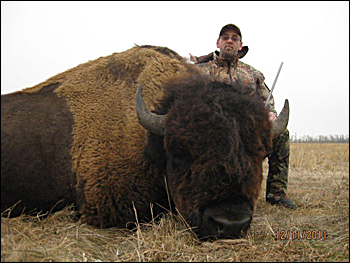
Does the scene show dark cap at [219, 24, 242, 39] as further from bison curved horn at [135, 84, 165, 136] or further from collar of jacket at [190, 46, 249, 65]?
bison curved horn at [135, 84, 165, 136]

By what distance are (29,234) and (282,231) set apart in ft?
8.43

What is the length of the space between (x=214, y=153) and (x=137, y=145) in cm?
117

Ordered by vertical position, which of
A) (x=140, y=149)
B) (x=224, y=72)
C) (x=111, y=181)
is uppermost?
(x=224, y=72)

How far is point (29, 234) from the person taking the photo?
8.57 feet

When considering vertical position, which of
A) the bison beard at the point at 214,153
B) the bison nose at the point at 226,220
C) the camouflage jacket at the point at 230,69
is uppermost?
the camouflage jacket at the point at 230,69

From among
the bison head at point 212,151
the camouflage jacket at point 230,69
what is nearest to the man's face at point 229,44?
the camouflage jacket at point 230,69

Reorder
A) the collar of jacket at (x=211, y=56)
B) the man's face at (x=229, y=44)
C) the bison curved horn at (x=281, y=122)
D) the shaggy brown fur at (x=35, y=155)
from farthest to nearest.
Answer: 1. the collar of jacket at (x=211, y=56)
2. the man's face at (x=229, y=44)
3. the bison curved horn at (x=281, y=122)
4. the shaggy brown fur at (x=35, y=155)

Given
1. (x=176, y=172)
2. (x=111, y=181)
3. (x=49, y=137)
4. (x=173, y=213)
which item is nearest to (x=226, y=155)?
(x=176, y=172)

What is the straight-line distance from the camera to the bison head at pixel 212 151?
269 centimetres

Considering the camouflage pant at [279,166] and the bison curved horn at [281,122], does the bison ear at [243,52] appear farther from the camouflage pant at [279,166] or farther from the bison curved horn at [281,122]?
the bison curved horn at [281,122]

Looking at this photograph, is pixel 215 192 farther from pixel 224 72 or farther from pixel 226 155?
pixel 224 72

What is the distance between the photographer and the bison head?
2.69m

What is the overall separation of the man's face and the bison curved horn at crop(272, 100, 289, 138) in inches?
96.6
